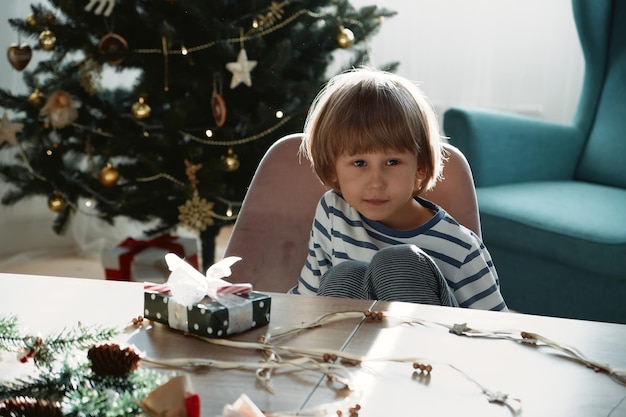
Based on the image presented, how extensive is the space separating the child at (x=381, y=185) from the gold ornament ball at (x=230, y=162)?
1003 millimetres

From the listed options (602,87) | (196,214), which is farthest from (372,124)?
(602,87)

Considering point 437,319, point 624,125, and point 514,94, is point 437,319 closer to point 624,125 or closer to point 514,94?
point 624,125

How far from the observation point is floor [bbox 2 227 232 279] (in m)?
3.04

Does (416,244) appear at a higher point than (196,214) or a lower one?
higher

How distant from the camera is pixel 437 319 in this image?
2.97 ft

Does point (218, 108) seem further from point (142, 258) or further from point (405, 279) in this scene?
point (405, 279)

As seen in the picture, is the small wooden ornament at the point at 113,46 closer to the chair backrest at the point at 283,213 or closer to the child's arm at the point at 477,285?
the chair backrest at the point at 283,213

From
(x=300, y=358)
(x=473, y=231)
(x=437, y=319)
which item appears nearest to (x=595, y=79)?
(x=473, y=231)

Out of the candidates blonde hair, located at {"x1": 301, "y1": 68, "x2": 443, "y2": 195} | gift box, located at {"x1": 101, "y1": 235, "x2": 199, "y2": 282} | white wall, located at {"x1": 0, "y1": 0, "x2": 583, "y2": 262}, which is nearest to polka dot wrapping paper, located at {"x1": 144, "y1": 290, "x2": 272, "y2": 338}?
blonde hair, located at {"x1": 301, "y1": 68, "x2": 443, "y2": 195}

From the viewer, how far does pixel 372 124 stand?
1.34 metres

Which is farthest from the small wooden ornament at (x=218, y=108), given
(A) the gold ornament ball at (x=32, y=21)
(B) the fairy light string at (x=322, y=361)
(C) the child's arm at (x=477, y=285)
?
(B) the fairy light string at (x=322, y=361)

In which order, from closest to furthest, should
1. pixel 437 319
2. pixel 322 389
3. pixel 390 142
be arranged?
pixel 322 389 < pixel 437 319 < pixel 390 142

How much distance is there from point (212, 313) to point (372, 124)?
60cm

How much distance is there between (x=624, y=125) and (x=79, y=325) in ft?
7.48
